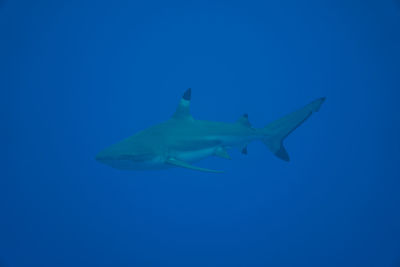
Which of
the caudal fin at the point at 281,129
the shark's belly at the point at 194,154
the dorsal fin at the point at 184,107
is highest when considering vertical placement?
the dorsal fin at the point at 184,107

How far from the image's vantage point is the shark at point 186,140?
11.4 ft

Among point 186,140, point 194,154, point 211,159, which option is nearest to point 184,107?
point 186,140

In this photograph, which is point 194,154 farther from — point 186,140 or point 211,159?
point 211,159

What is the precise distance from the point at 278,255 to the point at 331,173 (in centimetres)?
746

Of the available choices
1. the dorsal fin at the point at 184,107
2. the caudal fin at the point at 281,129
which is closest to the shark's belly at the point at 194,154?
the dorsal fin at the point at 184,107

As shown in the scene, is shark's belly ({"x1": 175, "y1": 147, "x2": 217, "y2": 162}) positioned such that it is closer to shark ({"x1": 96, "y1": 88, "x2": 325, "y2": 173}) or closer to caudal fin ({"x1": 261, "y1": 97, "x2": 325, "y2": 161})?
shark ({"x1": 96, "y1": 88, "x2": 325, "y2": 173})

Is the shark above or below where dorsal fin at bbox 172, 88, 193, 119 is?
below

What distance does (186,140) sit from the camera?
171 inches

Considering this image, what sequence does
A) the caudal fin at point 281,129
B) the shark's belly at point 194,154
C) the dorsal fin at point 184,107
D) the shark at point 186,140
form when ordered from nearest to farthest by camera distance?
the shark at point 186,140, the shark's belly at point 194,154, the dorsal fin at point 184,107, the caudal fin at point 281,129

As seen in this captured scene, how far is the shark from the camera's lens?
3488mm

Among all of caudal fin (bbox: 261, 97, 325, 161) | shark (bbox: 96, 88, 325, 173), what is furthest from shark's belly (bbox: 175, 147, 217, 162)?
caudal fin (bbox: 261, 97, 325, 161)

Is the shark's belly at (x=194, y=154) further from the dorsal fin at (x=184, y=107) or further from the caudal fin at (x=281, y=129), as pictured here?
the caudal fin at (x=281, y=129)

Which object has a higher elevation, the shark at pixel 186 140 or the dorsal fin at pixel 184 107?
the dorsal fin at pixel 184 107

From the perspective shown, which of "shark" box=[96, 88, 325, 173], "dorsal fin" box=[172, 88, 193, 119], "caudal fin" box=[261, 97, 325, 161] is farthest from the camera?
"caudal fin" box=[261, 97, 325, 161]
